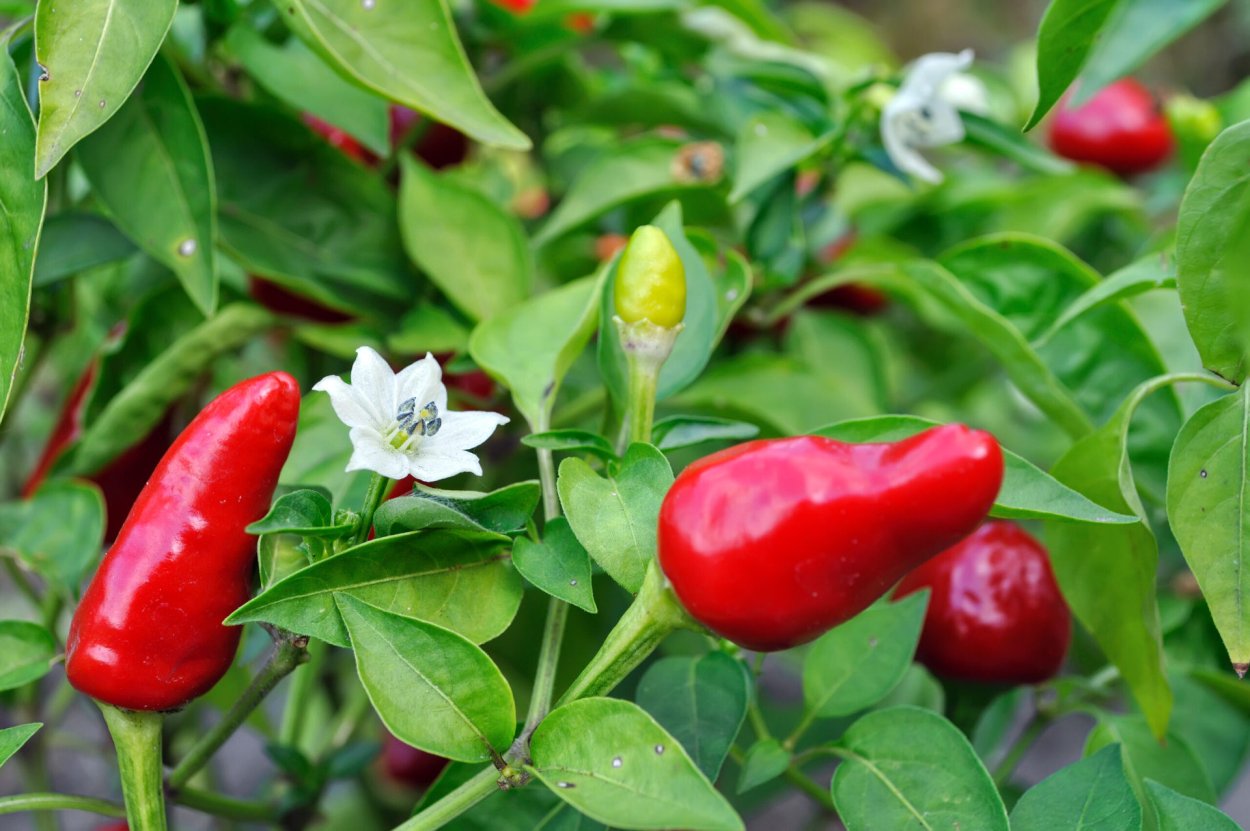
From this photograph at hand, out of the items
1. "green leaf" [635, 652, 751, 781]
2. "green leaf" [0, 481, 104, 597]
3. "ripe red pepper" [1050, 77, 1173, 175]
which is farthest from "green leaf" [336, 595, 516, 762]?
"ripe red pepper" [1050, 77, 1173, 175]

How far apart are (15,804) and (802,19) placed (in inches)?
62.4

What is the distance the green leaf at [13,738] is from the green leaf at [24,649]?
0.09 m

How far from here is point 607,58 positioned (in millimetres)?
2674

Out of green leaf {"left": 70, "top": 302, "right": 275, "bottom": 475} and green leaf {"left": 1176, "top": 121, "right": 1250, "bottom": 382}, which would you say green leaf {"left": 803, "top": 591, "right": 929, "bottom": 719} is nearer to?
green leaf {"left": 1176, "top": 121, "right": 1250, "bottom": 382}

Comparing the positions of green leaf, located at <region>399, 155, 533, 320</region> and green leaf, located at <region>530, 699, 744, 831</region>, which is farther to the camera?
green leaf, located at <region>399, 155, 533, 320</region>

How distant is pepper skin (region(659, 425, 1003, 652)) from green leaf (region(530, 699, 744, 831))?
5 cm

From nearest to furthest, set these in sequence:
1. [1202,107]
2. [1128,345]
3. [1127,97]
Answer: [1128,345] < [1202,107] < [1127,97]

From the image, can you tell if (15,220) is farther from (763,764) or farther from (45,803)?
(763,764)

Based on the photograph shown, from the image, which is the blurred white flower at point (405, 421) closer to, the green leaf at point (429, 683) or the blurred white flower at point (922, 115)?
the green leaf at point (429, 683)

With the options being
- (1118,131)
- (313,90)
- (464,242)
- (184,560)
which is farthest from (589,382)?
(1118,131)

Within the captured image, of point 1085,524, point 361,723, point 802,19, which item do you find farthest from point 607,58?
point 1085,524

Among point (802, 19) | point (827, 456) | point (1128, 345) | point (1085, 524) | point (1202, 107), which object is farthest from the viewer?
point (802, 19)

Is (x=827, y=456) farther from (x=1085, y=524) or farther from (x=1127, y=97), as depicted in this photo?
(x=1127, y=97)

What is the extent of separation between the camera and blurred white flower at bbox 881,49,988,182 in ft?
2.76
